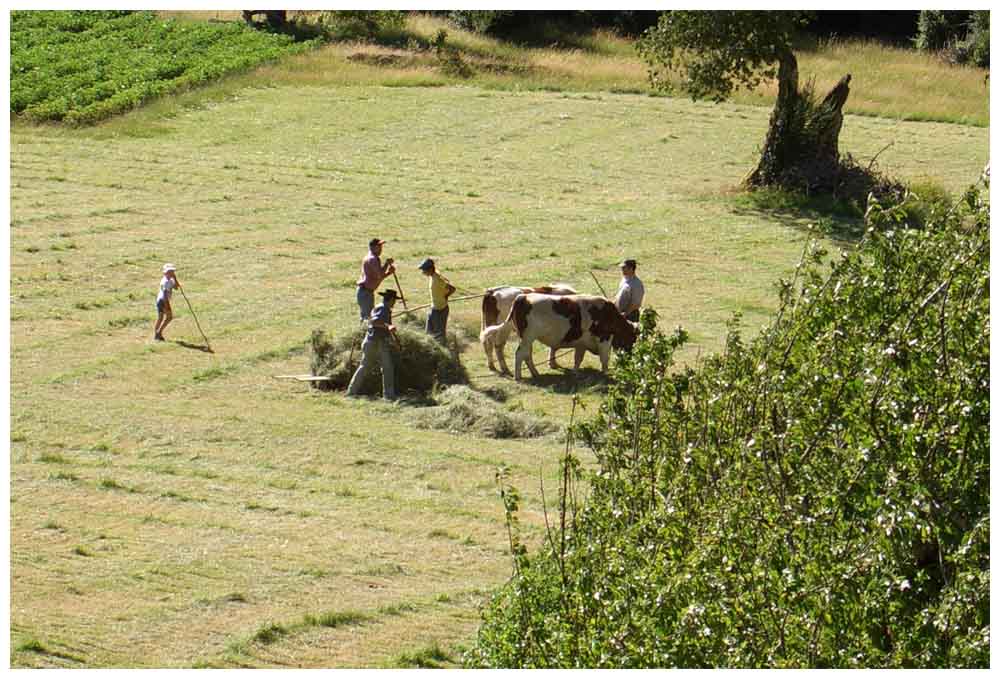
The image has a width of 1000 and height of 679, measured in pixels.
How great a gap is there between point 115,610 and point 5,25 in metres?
6.20

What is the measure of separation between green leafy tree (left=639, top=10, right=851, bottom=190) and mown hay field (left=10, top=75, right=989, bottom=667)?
73.6 inches

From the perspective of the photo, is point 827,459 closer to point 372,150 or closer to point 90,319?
point 90,319

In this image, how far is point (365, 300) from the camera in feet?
83.5

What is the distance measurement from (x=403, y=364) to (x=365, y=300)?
8.10ft

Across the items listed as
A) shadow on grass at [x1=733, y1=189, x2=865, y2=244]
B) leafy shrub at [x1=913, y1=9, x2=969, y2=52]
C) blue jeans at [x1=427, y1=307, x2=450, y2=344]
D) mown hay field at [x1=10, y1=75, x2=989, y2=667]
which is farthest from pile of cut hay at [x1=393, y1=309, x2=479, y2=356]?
leafy shrub at [x1=913, y1=9, x2=969, y2=52]

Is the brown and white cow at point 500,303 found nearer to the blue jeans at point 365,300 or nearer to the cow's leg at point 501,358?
the cow's leg at point 501,358

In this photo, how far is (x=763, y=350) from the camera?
40.0 feet

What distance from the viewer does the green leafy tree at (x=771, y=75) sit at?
38.7 meters

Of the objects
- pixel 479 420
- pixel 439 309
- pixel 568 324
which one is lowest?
pixel 479 420

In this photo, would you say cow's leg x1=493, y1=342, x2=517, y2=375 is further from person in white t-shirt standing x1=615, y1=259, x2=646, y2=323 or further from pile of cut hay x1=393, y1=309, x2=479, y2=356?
person in white t-shirt standing x1=615, y1=259, x2=646, y2=323

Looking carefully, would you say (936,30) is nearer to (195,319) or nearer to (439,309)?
(195,319)

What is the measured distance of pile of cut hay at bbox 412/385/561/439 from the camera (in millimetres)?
21500

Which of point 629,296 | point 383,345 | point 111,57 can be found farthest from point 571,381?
point 111,57

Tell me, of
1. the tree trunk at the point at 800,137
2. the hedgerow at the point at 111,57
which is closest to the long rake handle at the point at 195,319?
the tree trunk at the point at 800,137
